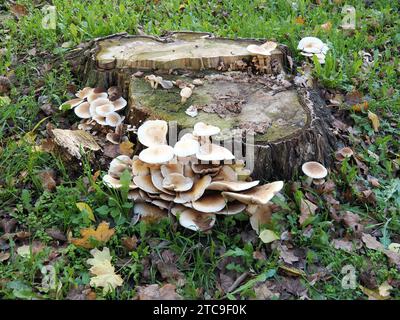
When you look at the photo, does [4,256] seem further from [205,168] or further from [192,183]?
[205,168]

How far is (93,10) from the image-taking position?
649 cm

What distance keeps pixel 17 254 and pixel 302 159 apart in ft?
7.94

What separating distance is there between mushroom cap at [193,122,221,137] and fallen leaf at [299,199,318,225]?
0.91 m

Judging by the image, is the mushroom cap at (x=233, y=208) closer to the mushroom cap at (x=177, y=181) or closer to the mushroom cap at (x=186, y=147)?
the mushroom cap at (x=177, y=181)

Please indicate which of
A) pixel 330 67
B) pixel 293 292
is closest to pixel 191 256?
pixel 293 292

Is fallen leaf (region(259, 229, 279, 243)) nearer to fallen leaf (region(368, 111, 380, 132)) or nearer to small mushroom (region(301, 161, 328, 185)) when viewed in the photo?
small mushroom (region(301, 161, 328, 185))

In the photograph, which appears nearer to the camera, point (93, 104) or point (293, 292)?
point (293, 292)

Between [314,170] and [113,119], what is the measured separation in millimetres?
1894

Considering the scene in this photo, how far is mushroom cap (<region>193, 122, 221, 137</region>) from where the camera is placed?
3744 millimetres

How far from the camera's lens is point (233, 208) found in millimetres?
3604

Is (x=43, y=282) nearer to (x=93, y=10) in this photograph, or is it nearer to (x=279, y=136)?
(x=279, y=136)

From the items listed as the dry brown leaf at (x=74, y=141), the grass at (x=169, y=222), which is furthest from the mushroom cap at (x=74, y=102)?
the dry brown leaf at (x=74, y=141)

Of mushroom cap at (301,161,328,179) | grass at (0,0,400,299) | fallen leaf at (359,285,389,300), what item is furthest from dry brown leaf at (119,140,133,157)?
fallen leaf at (359,285,389,300)

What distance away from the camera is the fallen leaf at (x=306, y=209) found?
3.81m
